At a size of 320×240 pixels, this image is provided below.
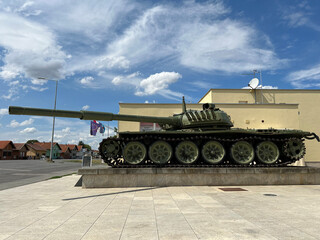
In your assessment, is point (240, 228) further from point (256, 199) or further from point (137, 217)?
point (256, 199)

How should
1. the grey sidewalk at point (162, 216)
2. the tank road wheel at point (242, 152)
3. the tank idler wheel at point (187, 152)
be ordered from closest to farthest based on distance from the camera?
1. the grey sidewalk at point (162, 216)
2. the tank idler wheel at point (187, 152)
3. the tank road wheel at point (242, 152)

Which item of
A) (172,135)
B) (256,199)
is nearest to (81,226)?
(256,199)

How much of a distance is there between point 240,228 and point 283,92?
3123 cm

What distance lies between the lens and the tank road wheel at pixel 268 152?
1239cm

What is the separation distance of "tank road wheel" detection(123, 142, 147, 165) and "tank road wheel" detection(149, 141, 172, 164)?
0.41m

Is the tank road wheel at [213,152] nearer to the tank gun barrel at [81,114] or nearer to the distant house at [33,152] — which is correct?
the tank gun barrel at [81,114]

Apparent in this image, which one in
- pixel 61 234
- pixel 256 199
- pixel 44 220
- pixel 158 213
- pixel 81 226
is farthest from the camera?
pixel 256 199

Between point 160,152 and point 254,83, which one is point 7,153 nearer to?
point 254,83

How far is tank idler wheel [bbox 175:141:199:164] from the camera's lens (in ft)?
39.8

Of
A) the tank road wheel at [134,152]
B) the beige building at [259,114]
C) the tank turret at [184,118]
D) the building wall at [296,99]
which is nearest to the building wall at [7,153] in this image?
the beige building at [259,114]

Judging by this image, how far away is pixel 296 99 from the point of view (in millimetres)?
31484

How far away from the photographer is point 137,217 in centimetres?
622

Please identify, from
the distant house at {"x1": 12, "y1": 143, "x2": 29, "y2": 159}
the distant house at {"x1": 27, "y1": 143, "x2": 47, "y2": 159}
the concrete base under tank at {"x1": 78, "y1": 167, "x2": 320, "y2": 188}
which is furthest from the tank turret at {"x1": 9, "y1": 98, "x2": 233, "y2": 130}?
the distant house at {"x1": 27, "y1": 143, "x2": 47, "y2": 159}

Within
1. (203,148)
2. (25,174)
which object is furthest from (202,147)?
(25,174)
